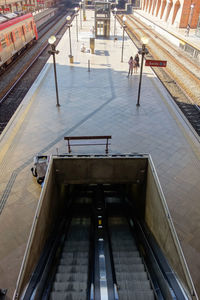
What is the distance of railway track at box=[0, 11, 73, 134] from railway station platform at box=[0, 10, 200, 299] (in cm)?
72

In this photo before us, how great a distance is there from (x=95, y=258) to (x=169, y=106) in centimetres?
967

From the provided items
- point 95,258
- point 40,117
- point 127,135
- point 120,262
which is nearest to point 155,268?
point 120,262

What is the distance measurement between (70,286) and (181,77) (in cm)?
1716

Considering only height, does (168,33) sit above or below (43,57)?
above

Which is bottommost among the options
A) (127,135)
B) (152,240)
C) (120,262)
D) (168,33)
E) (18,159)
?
(120,262)

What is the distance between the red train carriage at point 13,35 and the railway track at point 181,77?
12016 mm

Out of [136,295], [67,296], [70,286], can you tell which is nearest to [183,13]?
[136,295]

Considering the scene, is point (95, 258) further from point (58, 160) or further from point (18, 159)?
point (18, 159)

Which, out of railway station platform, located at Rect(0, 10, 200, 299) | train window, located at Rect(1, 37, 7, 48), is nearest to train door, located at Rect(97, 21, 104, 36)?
railway station platform, located at Rect(0, 10, 200, 299)

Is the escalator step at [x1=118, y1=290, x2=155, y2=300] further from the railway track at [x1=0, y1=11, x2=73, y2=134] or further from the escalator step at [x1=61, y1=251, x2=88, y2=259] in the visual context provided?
the railway track at [x1=0, y1=11, x2=73, y2=134]

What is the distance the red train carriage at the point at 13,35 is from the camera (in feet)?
56.1

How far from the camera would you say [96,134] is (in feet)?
33.6

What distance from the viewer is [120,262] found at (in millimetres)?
5605

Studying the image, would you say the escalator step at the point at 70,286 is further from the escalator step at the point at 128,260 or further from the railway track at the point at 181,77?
the railway track at the point at 181,77
